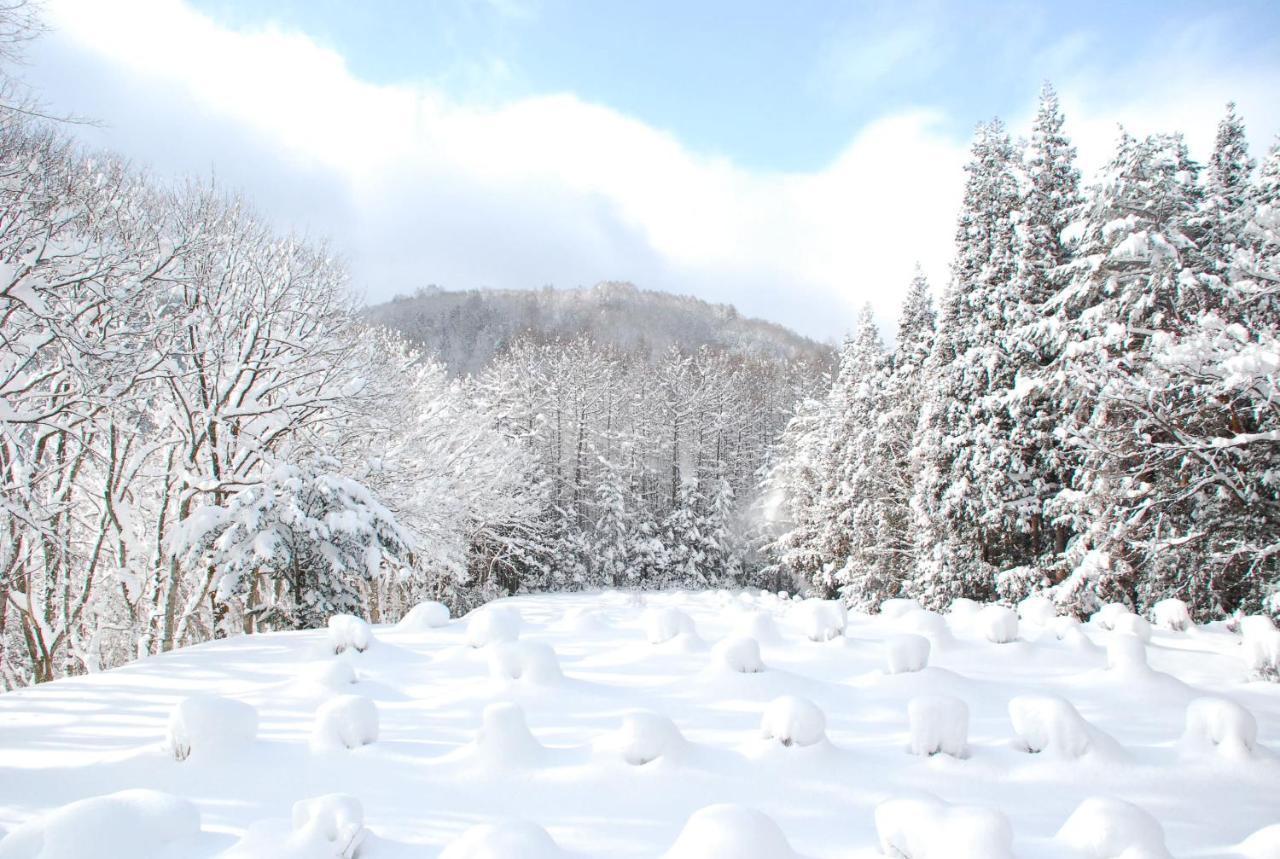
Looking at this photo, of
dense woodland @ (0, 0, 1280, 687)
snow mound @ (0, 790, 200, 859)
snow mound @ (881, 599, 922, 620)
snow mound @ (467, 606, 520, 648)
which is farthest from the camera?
dense woodland @ (0, 0, 1280, 687)

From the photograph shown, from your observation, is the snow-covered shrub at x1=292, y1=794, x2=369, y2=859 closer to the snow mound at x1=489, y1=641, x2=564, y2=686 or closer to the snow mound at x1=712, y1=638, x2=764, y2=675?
the snow mound at x1=489, y1=641, x2=564, y2=686

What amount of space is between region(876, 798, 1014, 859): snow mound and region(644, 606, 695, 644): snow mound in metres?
3.08

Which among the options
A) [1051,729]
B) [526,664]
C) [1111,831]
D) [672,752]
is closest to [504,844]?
[672,752]

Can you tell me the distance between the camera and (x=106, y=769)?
363 centimetres

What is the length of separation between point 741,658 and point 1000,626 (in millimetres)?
2355

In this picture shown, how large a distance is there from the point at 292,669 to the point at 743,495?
39211 millimetres

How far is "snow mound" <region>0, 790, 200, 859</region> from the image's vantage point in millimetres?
2496

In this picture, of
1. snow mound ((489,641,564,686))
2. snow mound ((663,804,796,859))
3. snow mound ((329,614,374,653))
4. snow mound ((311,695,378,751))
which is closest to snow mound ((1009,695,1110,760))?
snow mound ((663,804,796,859))

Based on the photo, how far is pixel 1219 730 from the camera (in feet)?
11.6

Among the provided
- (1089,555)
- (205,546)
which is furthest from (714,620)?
(1089,555)

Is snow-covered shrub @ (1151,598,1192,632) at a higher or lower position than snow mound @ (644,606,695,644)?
lower

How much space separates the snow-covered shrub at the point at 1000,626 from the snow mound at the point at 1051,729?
1.96 m

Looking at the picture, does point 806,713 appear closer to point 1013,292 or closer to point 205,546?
point 205,546

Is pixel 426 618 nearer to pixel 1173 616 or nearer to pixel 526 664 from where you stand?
pixel 526 664
